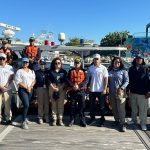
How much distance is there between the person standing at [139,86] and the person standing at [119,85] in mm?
208

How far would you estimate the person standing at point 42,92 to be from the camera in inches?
392

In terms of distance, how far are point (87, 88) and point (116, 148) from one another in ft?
8.21

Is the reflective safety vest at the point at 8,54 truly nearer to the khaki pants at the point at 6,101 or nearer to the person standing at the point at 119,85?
the khaki pants at the point at 6,101

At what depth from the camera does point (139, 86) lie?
9.47 metres

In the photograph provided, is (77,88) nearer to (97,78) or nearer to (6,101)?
(97,78)

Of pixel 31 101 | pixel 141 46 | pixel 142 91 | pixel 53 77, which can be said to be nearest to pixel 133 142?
pixel 142 91

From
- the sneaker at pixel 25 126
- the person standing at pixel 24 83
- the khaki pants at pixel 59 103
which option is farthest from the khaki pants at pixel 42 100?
the sneaker at pixel 25 126

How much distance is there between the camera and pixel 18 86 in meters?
9.70

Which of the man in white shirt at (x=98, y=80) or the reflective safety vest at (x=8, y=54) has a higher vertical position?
the reflective safety vest at (x=8, y=54)

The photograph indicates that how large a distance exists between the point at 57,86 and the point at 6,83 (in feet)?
4.25

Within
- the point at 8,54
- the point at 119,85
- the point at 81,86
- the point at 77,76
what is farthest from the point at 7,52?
the point at 119,85

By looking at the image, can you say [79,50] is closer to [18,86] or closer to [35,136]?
[18,86]

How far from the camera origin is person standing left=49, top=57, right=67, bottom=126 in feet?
32.0

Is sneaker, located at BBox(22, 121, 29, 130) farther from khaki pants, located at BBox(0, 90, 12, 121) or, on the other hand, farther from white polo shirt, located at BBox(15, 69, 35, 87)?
white polo shirt, located at BBox(15, 69, 35, 87)
